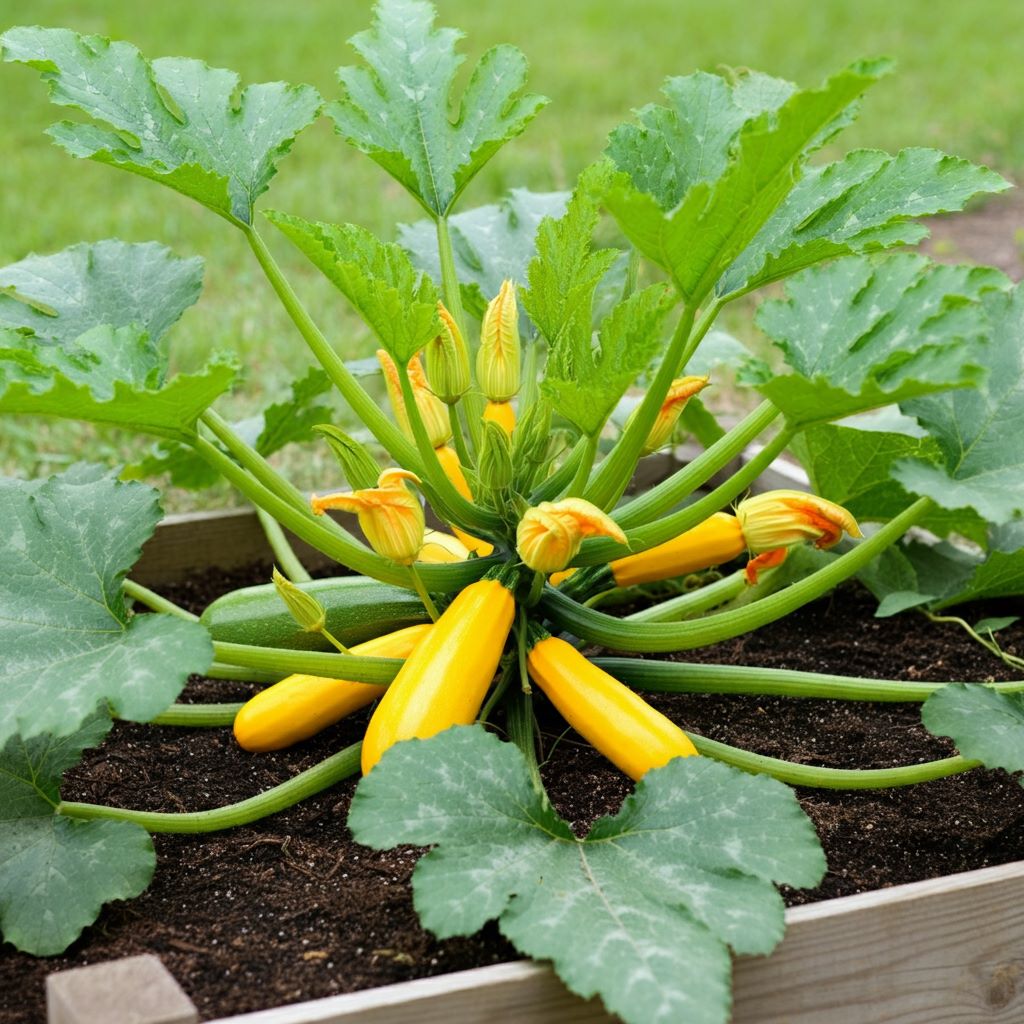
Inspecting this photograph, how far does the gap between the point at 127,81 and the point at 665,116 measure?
2.15ft

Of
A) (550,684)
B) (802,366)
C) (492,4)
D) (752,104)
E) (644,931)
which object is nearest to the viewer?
(644,931)

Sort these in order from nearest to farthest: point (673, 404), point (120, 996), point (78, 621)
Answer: point (120, 996) → point (78, 621) → point (673, 404)

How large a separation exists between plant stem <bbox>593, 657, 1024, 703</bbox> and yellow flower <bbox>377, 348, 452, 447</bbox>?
35 cm

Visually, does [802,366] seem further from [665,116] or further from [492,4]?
[492,4]

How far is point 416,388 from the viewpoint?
178cm

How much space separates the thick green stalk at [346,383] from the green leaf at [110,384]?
19 centimetres

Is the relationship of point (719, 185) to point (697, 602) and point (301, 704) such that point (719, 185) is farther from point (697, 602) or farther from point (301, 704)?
point (301, 704)

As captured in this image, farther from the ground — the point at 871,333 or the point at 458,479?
the point at 871,333

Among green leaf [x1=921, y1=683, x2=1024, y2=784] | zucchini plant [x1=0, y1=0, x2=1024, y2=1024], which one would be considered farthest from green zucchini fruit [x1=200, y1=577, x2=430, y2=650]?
green leaf [x1=921, y1=683, x2=1024, y2=784]

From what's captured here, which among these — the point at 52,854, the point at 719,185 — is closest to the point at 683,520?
the point at 719,185

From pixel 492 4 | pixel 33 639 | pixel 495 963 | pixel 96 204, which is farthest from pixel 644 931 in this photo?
pixel 492 4

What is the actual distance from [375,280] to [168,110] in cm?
52

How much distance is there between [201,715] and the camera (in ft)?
5.92

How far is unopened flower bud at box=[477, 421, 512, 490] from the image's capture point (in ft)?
5.12
